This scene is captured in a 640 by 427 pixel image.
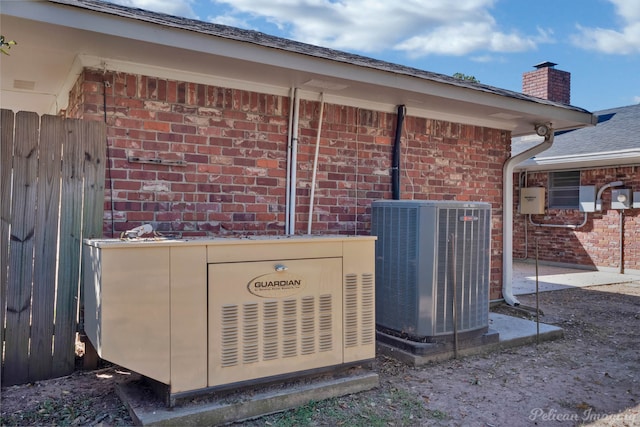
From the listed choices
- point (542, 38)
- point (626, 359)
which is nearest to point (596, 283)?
point (626, 359)

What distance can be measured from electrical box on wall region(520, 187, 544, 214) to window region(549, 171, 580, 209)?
86 cm

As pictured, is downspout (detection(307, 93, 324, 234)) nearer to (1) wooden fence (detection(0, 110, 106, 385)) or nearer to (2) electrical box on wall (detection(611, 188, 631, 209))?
(1) wooden fence (detection(0, 110, 106, 385))

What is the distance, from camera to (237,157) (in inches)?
173

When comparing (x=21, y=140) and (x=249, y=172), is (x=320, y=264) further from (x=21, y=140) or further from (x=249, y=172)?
(x=21, y=140)

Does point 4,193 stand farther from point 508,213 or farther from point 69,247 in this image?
point 508,213

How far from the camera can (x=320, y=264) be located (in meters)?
3.39

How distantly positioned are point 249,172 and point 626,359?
3879 millimetres

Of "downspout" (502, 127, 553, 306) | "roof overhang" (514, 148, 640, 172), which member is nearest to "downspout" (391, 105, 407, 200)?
"downspout" (502, 127, 553, 306)

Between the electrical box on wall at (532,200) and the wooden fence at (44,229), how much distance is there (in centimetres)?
1041

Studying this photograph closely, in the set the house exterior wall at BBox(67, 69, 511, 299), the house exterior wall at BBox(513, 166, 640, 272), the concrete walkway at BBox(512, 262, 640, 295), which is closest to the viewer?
the house exterior wall at BBox(67, 69, 511, 299)

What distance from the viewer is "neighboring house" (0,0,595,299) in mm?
3572

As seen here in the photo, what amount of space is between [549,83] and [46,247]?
1466cm

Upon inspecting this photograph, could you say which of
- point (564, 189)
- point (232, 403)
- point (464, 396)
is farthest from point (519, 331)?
point (564, 189)

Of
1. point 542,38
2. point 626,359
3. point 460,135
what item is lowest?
point 626,359
